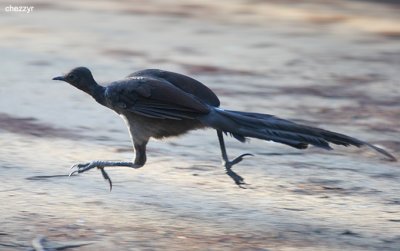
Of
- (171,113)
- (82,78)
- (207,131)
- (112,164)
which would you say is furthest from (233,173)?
(207,131)

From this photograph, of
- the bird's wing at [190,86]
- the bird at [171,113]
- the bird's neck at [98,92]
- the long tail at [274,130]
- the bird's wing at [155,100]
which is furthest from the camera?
the bird's neck at [98,92]

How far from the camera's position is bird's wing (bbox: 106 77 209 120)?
17.9 ft

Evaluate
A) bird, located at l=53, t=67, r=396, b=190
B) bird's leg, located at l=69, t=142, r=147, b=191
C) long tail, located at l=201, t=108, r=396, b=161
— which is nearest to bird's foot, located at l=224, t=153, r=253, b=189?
bird, located at l=53, t=67, r=396, b=190

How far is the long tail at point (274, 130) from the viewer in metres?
5.05

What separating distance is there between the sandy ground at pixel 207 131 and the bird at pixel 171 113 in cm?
33

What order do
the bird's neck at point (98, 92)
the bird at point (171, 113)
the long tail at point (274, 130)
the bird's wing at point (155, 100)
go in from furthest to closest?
1. the bird's neck at point (98, 92)
2. the bird's wing at point (155, 100)
3. the bird at point (171, 113)
4. the long tail at point (274, 130)

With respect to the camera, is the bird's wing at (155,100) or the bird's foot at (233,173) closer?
A: the bird's wing at (155,100)

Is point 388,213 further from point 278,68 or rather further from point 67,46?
point 67,46

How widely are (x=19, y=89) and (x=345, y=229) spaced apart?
180 inches

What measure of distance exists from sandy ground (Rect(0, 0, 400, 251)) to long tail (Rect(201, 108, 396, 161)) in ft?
1.48

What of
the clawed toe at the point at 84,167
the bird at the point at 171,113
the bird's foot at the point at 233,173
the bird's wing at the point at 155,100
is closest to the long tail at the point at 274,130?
the bird at the point at 171,113

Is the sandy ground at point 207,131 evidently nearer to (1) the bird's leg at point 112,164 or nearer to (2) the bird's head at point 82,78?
(1) the bird's leg at point 112,164

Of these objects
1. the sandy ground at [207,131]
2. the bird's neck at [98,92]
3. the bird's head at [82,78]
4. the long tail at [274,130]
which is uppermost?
the bird's head at [82,78]

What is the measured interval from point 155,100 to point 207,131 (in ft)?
7.20
